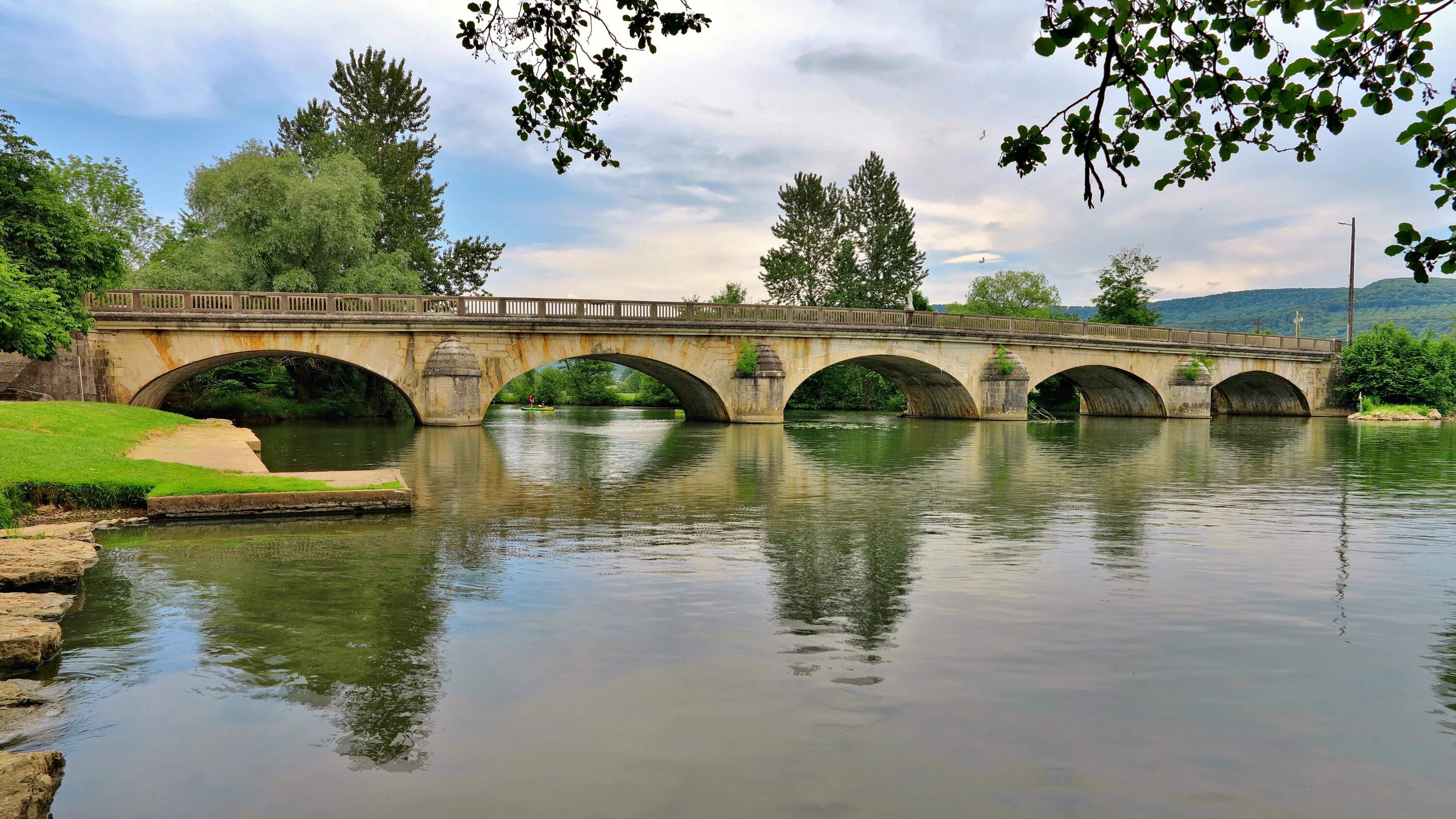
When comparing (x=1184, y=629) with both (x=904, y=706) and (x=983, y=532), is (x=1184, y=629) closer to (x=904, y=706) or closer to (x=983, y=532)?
(x=904, y=706)

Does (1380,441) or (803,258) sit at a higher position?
(803,258)

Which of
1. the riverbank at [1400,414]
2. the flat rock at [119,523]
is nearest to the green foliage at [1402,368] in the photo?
the riverbank at [1400,414]

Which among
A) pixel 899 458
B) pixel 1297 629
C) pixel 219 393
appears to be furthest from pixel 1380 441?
pixel 219 393

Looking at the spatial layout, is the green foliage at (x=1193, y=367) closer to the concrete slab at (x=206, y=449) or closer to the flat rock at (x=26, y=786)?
the concrete slab at (x=206, y=449)

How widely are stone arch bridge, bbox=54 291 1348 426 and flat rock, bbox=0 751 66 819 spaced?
3041 centimetres

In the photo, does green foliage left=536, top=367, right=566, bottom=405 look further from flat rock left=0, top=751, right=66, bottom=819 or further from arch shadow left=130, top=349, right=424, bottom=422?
flat rock left=0, top=751, right=66, bottom=819

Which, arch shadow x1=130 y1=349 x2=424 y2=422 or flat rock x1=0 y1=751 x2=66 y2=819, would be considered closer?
flat rock x1=0 y1=751 x2=66 y2=819

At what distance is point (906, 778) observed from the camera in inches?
180

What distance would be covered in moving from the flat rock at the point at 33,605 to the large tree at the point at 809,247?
209ft

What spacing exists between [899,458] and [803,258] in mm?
48344

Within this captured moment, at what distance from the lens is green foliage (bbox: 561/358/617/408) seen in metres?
78.3

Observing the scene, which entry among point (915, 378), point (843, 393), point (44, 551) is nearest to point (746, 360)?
point (915, 378)

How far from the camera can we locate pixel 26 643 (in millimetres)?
6055

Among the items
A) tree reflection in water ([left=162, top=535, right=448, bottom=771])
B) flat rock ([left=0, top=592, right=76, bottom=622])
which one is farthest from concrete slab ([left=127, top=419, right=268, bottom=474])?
flat rock ([left=0, top=592, right=76, bottom=622])
